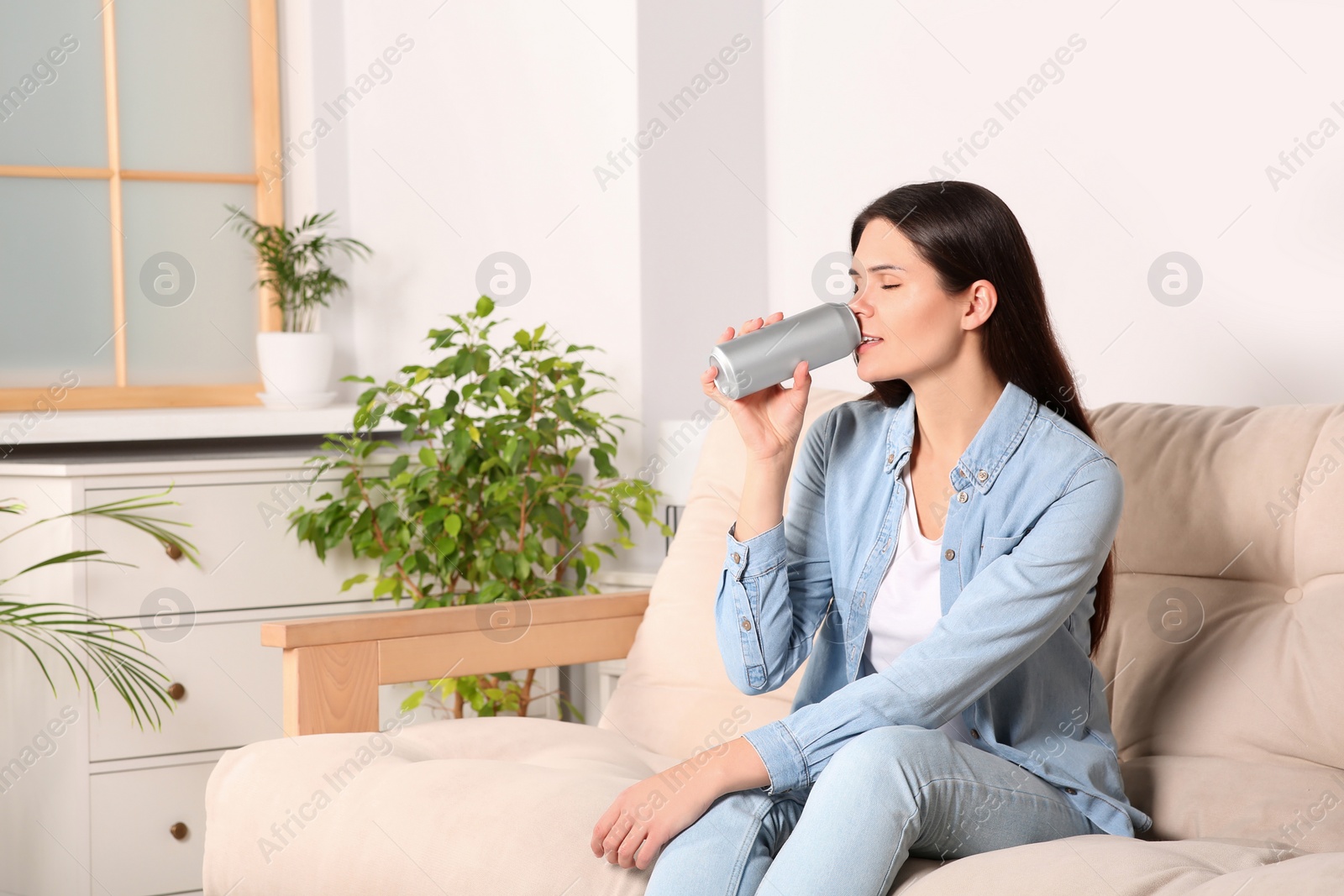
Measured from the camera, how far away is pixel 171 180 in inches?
121

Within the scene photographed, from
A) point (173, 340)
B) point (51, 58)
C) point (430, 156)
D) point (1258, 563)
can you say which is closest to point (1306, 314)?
point (1258, 563)

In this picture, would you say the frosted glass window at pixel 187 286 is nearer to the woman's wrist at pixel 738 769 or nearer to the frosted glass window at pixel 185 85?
the frosted glass window at pixel 185 85

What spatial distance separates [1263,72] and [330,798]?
155cm

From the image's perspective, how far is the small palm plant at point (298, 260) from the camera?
299 cm

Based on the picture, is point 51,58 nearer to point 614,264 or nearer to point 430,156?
point 430,156

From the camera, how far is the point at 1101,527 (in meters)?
1.23

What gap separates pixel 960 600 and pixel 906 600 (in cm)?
12

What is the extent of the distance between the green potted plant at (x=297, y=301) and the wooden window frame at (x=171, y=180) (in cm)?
6

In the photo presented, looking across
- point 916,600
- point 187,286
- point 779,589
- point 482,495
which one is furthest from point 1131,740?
point 187,286

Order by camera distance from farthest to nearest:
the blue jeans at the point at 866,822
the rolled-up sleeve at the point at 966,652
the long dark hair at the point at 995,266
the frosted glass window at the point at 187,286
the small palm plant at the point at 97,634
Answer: the frosted glass window at the point at 187,286 < the small palm plant at the point at 97,634 < the long dark hair at the point at 995,266 < the rolled-up sleeve at the point at 966,652 < the blue jeans at the point at 866,822

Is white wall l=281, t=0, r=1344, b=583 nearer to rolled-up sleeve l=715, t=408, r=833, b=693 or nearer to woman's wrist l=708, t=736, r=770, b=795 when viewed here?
rolled-up sleeve l=715, t=408, r=833, b=693

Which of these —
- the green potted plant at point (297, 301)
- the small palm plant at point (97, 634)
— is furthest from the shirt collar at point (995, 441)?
the green potted plant at point (297, 301)

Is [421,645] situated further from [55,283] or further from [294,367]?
[55,283]

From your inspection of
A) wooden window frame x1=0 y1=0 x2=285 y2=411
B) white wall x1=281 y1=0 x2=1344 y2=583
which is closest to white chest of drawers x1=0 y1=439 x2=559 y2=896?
wooden window frame x1=0 y1=0 x2=285 y2=411
